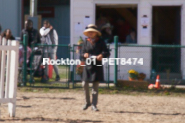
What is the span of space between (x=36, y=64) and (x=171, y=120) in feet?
22.0

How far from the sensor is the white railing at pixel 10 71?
981 centimetres

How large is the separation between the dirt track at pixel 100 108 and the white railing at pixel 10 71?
37 cm

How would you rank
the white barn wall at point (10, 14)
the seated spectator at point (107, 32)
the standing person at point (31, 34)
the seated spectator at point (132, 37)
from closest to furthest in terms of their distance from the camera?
the standing person at point (31, 34) < the seated spectator at point (107, 32) < the seated spectator at point (132, 37) < the white barn wall at point (10, 14)

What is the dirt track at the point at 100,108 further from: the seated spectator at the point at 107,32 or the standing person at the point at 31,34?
the seated spectator at the point at 107,32

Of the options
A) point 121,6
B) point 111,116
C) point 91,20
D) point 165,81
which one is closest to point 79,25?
point 91,20

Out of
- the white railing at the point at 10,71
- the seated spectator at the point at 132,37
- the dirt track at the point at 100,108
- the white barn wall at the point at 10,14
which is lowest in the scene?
the dirt track at the point at 100,108

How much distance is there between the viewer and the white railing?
9812mm

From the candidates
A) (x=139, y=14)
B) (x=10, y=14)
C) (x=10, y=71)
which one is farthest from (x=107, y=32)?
(x=10, y=14)

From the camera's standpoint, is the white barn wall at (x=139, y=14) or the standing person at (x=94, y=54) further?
the white barn wall at (x=139, y=14)

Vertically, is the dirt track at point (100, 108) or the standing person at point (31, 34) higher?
the standing person at point (31, 34)

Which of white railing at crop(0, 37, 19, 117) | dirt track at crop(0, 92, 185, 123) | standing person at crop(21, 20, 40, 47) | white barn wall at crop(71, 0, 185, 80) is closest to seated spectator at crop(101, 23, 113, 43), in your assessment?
white barn wall at crop(71, 0, 185, 80)

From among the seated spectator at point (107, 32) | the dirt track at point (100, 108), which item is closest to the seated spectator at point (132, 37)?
the seated spectator at point (107, 32)

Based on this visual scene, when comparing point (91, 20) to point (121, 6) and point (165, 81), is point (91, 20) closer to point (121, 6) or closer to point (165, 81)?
point (121, 6)

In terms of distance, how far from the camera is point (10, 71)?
9.98 metres
